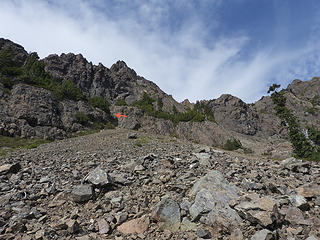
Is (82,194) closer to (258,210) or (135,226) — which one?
(135,226)

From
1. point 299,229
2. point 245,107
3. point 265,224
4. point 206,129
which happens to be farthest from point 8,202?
point 245,107

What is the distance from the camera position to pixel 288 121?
38.5 meters

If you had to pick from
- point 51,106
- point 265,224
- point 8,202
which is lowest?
point 8,202

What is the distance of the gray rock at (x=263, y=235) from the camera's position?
3924 millimetres

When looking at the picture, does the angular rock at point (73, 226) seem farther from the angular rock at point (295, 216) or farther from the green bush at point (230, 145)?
the green bush at point (230, 145)

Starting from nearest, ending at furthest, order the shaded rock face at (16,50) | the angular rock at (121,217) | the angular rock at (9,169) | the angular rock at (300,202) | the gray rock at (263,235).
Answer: the gray rock at (263,235) < the angular rock at (121,217) < the angular rock at (300,202) < the angular rock at (9,169) < the shaded rock face at (16,50)

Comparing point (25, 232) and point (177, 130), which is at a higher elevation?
point (177, 130)

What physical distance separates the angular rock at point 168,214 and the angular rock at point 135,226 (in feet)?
1.01

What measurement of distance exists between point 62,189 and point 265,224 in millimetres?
6918

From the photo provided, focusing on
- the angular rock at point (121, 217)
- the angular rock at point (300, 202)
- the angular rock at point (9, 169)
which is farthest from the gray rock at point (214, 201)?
the angular rock at point (9, 169)

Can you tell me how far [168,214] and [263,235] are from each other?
2.42 meters

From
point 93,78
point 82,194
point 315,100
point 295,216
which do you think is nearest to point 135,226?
point 82,194

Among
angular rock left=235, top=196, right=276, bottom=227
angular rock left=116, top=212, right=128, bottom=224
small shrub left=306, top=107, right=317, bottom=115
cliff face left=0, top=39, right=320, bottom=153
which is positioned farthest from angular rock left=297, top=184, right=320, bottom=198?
small shrub left=306, top=107, right=317, bottom=115

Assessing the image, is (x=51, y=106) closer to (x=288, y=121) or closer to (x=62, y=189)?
(x=62, y=189)
